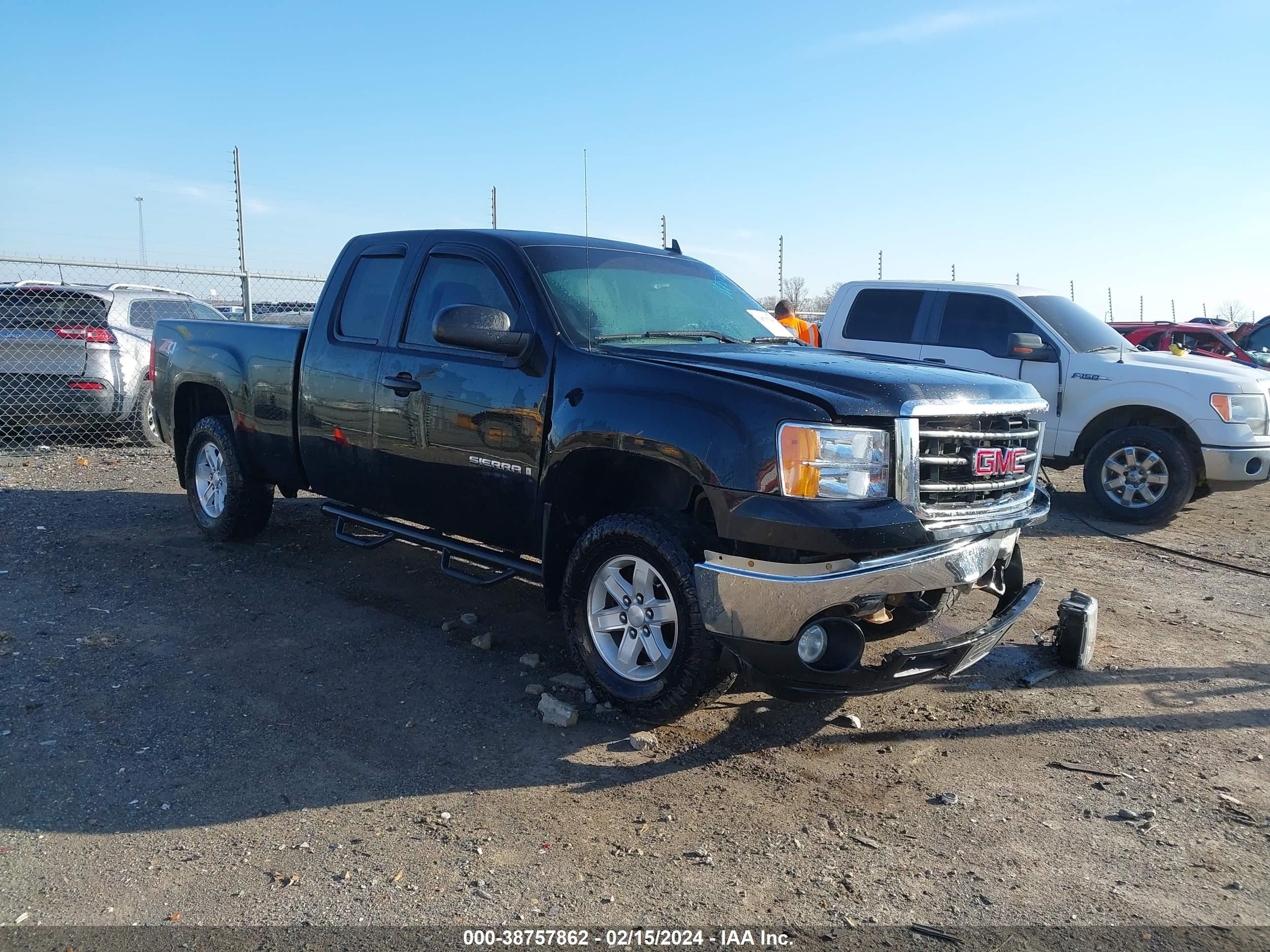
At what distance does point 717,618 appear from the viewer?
363cm

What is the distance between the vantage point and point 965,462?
384 cm

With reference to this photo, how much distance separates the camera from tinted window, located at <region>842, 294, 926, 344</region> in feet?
31.3

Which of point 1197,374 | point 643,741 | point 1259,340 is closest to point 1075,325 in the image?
point 1197,374

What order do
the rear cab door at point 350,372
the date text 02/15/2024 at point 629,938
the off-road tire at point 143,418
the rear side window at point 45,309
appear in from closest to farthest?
the date text 02/15/2024 at point 629,938 → the rear cab door at point 350,372 → the rear side window at point 45,309 → the off-road tire at point 143,418

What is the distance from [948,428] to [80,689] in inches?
152

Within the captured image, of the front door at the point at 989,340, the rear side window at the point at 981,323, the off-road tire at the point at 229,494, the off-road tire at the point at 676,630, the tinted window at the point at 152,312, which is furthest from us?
the tinted window at the point at 152,312

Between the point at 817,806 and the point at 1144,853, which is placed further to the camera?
the point at 817,806

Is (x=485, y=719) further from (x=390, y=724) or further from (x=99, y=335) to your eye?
(x=99, y=335)

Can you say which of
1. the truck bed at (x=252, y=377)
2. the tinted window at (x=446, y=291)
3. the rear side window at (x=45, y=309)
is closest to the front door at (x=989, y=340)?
the tinted window at (x=446, y=291)

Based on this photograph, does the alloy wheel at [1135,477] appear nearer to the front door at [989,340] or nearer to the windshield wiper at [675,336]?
the front door at [989,340]

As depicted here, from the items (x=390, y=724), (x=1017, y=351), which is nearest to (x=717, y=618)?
(x=390, y=724)

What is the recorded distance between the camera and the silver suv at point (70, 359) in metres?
10.0

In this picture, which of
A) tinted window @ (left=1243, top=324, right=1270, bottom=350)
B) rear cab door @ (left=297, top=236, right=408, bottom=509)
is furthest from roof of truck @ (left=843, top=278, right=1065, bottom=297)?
tinted window @ (left=1243, top=324, right=1270, bottom=350)

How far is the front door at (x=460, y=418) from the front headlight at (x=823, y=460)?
133 cm
